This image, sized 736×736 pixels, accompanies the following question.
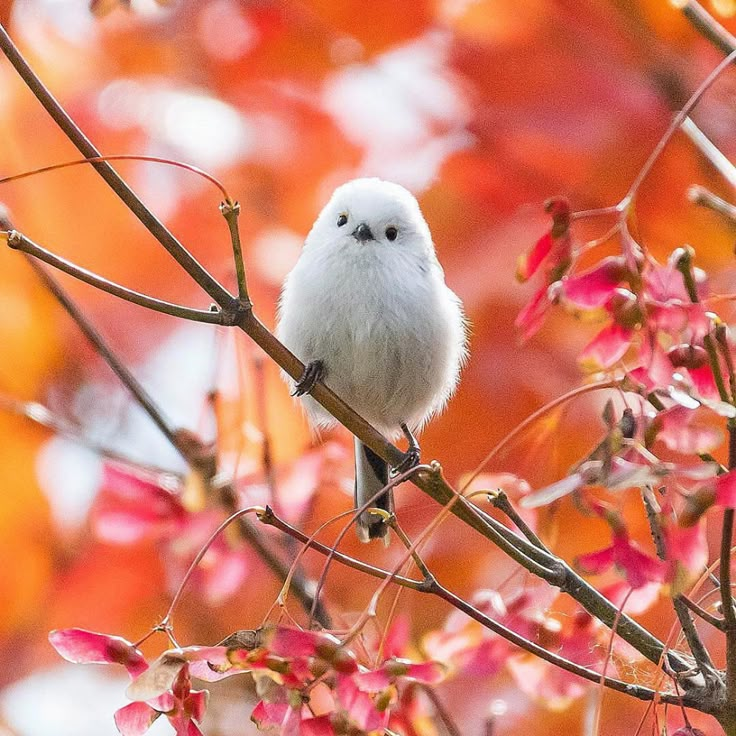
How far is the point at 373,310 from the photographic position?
2.41 metres

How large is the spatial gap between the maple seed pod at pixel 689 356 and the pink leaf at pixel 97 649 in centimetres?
73

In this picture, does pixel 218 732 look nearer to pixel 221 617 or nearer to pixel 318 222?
pixel 221 617

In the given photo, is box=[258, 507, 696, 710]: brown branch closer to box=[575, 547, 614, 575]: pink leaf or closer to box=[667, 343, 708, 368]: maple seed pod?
box=[575, 547, 614, 575]: pink leaf

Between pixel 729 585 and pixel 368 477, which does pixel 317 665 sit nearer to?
pixel 729 585

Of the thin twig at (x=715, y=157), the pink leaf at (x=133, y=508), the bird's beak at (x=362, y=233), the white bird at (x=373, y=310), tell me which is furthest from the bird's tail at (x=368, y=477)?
the thin twig at (x=715, y=157)

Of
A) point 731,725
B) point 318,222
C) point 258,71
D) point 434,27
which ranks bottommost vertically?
point 731,725

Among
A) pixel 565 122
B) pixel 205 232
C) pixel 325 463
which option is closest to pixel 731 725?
pixel 325 463

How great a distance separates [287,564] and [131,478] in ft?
1.47

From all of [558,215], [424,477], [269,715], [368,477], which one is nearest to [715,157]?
[558,215]

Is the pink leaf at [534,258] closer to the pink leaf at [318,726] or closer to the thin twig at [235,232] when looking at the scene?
the thin twig at [235,232]

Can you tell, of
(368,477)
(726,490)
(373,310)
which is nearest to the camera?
(726,490)

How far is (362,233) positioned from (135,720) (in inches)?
59.2

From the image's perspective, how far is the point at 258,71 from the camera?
3031 millimetres

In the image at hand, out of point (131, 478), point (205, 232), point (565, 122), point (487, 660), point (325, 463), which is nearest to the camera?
point (487, 660)
